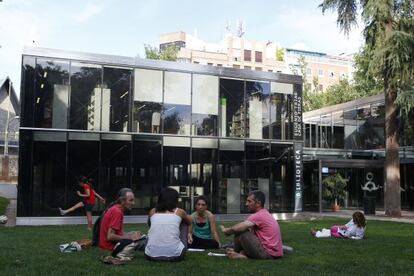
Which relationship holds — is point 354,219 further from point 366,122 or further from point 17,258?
point 366,122

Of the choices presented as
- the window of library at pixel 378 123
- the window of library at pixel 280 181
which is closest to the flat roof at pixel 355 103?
the window of library at pixel 378 123

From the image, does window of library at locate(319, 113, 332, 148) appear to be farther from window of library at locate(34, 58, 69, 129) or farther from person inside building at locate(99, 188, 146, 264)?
person inside building at locate(99, 188, 146, 264)

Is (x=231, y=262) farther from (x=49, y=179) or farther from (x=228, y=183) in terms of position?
(x=228, y=183)

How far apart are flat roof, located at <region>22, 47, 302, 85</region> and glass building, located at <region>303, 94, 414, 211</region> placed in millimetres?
6858

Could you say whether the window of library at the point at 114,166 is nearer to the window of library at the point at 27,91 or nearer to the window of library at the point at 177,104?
the window of library at the point at 177,104

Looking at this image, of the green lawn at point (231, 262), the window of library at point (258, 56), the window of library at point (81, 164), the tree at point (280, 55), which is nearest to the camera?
the green lawn at point (231, 262)

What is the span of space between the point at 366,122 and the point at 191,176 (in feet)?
48.6

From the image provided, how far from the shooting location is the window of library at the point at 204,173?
66.4ft

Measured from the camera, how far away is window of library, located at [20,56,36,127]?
18062mm

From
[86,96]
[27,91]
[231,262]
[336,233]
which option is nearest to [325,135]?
[86,96]

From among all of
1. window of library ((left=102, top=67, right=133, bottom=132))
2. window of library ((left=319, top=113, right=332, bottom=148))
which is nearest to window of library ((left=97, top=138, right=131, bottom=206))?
window of library ((left=102, top=67, right=133, bottom=132))

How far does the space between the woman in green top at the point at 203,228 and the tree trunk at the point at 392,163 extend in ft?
47.5

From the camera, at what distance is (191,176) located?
2020 centimetres

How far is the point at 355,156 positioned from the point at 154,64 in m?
14.8
